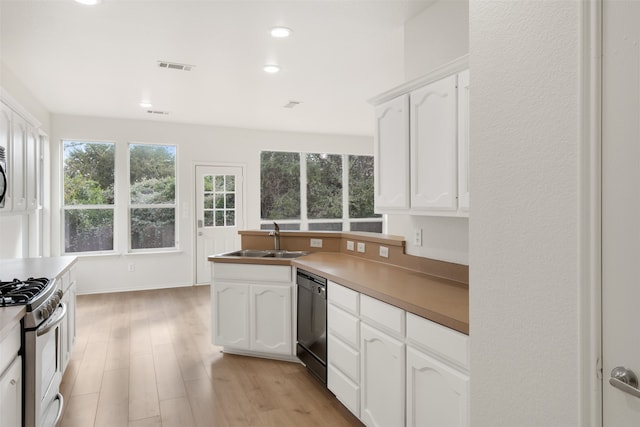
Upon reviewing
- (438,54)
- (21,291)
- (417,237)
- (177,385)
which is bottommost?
(177,385)

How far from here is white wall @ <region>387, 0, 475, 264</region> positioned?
2.52 m

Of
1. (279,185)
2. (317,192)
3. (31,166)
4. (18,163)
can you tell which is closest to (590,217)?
(18,163)

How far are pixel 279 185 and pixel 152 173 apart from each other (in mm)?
2106

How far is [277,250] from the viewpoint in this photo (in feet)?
13.2

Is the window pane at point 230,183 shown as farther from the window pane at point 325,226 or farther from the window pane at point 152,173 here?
the window pane at point 325,226

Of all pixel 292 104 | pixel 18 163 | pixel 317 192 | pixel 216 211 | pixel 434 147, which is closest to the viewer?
pixel 434 147

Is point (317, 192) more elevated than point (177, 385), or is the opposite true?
point (317, 192)

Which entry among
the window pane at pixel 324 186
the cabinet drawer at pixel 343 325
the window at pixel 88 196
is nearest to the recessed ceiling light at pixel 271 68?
the cabinet drawer at pixel 343 325

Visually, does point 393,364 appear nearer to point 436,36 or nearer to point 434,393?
point 434,393

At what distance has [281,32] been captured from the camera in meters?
3.14

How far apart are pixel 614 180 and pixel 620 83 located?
0.20 m

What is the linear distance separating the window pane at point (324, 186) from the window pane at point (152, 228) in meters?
2.43

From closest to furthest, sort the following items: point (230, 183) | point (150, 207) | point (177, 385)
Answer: point (177, 385), point (150, 207), point (230, 183)

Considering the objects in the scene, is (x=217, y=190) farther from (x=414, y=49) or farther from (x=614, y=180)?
(x=614, y=180)
